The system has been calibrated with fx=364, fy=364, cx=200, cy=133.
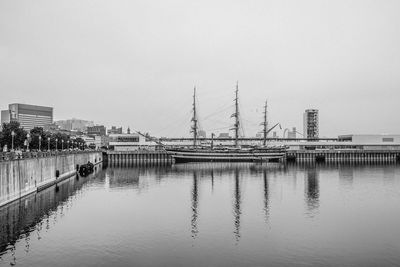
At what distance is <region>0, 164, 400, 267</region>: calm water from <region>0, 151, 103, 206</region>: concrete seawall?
69.5 inches

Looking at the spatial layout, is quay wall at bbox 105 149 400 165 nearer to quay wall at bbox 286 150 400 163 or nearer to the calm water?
quay wall at bbox 286 150 400 163

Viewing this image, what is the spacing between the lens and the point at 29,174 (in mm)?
55219

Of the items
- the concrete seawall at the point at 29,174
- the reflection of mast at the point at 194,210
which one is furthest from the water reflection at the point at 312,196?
the concrete seawall at the point at 29,174

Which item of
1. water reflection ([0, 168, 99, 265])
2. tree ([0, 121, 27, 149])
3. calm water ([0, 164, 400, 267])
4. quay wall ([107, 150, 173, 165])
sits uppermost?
tree ([0, 121, 27, 149])

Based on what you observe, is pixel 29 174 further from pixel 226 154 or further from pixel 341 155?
pixel 341 155

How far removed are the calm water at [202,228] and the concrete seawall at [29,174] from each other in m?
1.76

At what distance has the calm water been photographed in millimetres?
28281

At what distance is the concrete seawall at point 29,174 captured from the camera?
4469cm

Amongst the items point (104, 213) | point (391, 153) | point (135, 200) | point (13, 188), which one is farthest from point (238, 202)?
point (391, 153)

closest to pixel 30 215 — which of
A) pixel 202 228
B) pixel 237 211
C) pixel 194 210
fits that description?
pixel 194 210

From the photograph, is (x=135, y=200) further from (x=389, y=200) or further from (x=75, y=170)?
(x=75, y=170)

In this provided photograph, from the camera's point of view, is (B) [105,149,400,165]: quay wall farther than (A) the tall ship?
Yes

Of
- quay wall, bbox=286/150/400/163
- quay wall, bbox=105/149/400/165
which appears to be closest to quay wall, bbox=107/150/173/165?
quay wall, bbox=105/149/400/165

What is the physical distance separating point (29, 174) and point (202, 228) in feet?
105
